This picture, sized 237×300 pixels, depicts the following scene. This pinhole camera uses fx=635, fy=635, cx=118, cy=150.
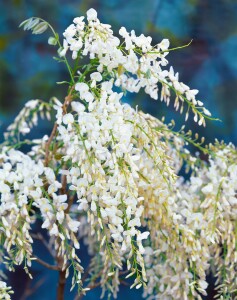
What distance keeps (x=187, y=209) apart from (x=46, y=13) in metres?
1.10

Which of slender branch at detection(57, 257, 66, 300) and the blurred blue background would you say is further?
the blurred blue background

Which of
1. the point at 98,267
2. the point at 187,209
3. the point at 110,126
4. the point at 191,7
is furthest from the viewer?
the point at 191,7

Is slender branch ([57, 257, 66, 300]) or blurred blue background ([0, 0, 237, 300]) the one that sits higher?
blurred blue background ([0, 0, 237, 300])

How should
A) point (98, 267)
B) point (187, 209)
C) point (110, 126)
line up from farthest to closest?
point (98, 267)
point (187, 209)
point (110, 126)

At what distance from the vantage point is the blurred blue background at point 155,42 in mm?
2637

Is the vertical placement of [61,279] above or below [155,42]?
below

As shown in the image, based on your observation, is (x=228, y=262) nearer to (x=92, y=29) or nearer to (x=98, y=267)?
(x=98, y=267)

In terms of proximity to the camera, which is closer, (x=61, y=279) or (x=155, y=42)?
(x=61, y=279)

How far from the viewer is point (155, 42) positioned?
2643 millimetres

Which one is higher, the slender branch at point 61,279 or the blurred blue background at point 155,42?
the blurred blue background at point 155,42

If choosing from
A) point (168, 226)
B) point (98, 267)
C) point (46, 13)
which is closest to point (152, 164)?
point (168, 226)

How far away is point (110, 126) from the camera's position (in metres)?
1.73

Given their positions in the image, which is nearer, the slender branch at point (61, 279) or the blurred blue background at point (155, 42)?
the slender branch at point (61, 279)

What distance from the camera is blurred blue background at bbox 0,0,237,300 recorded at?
8.65 feet
